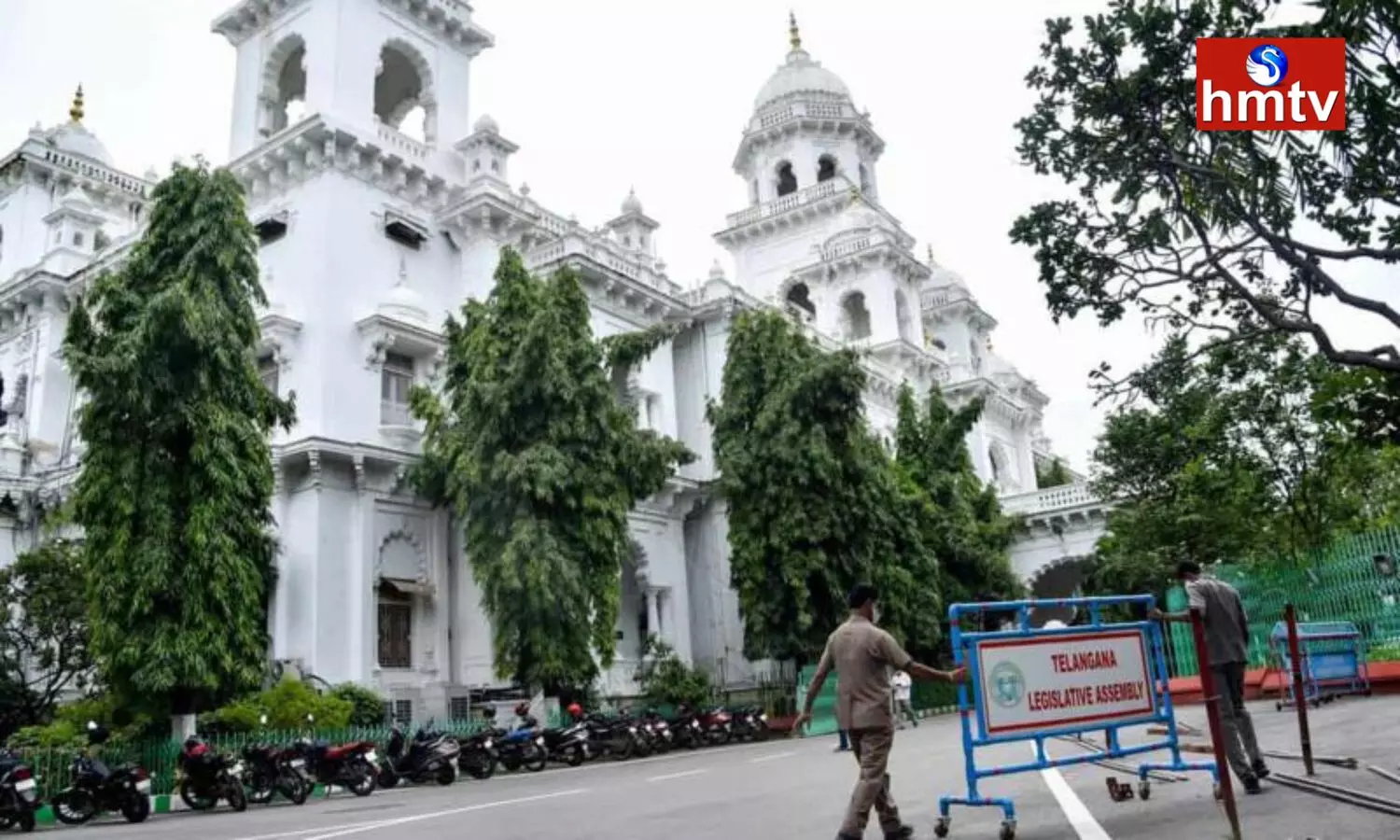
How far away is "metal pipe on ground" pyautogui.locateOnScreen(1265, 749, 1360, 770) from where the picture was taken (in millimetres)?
7734

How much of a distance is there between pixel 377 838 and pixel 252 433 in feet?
29.8

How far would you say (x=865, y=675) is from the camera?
625 cm

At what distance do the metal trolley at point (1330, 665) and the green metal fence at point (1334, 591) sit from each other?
2.58 feet

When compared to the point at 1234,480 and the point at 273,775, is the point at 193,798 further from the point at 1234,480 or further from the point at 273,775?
the point at 1234,480

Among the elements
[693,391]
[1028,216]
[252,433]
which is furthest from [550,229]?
[1028,216]

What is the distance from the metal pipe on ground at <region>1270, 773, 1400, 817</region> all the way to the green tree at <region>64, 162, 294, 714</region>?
12.3 metres

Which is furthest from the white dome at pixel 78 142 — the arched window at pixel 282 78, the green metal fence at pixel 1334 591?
the green metal fence at pixel 1334 591

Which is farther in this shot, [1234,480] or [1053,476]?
[1053,476]

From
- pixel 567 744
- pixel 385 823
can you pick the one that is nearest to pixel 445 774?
pixel 567 744

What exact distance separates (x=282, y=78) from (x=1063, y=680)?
977 inches

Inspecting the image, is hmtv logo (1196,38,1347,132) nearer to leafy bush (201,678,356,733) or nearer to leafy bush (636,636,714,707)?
leafy bush (201,678,356,733)

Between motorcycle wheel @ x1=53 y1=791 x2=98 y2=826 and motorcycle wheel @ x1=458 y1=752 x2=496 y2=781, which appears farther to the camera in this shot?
motorcycle wheel @ x1=458 y1=752 x2=496 y2=781

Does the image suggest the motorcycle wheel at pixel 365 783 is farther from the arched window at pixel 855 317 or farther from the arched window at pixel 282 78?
the arched window at pixel 855 317

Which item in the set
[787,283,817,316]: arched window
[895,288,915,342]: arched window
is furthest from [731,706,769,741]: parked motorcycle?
[787,283,817,316]: arched window
